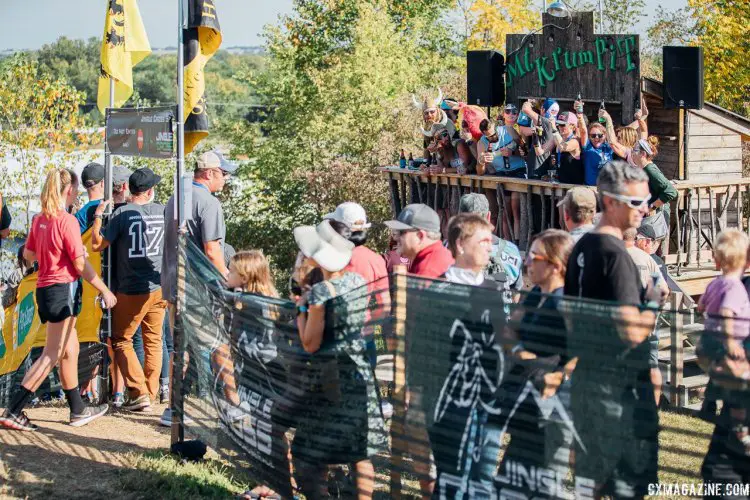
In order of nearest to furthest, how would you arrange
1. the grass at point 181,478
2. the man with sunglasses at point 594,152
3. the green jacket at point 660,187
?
the grass at point 181,478 < the green jacket at point 660,187 < the man with sunglasses at point 594,152

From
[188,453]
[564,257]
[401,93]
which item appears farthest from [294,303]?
[401,93]

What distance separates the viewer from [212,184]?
774 centimetres

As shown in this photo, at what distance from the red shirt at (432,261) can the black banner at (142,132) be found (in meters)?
2.68

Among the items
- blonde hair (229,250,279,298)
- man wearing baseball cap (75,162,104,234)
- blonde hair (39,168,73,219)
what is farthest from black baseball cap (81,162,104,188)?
blonde hair (229,250,279,298)

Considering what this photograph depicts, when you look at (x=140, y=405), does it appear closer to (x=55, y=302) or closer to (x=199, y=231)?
(x=55, y=302)

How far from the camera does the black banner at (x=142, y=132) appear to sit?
757cm

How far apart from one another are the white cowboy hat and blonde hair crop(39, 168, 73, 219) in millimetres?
2763

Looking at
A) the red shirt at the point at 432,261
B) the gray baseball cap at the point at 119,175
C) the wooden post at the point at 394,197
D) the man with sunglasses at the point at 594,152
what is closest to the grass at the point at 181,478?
the red shirt at the point at 432,261

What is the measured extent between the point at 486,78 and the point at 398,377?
10.7m

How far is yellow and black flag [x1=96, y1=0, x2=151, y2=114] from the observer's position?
8.99 meters

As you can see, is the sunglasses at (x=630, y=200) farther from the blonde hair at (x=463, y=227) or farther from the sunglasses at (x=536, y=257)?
the blonde hair at (x=463, y=227)

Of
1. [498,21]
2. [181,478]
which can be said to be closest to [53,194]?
[181,478]

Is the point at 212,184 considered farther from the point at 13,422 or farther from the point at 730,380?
the point at 730,380

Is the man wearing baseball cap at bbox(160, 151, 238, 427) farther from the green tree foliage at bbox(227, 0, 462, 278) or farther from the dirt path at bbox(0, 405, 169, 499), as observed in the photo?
the green tree foliage at bbox(227, 0, 462, 278)
